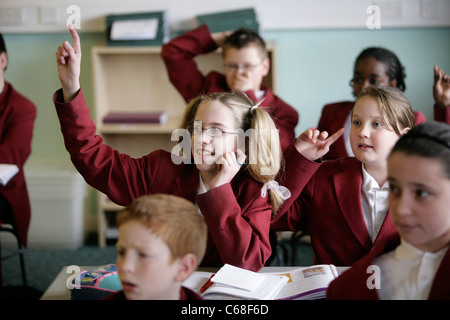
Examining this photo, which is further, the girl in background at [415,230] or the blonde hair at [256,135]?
the blonde hair at [256,135]

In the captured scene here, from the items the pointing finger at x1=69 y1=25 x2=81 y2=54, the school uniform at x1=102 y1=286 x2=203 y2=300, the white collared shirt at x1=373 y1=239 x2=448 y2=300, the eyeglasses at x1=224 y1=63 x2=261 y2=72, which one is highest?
the pointing finger at x1=69 y1=25 x2=81 y2=54

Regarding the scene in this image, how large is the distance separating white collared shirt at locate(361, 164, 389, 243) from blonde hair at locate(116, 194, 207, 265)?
2.18ft

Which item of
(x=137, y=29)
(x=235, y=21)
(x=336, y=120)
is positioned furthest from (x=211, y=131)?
(x=137, y=29)

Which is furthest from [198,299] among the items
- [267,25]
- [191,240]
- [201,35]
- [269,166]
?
[267,25]

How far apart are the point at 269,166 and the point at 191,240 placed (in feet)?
2.00

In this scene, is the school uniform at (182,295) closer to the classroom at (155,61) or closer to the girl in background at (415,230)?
the girl in background at (415,230)

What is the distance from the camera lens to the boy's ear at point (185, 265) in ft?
3.18

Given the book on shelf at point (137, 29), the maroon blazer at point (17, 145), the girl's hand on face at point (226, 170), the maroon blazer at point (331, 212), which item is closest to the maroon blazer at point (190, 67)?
the book on shelf at point (137, 29)

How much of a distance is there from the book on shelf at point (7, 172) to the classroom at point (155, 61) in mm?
993

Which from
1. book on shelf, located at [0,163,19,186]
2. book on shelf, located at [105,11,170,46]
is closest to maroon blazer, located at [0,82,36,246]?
book on shelf, located at [0,163,19,186]

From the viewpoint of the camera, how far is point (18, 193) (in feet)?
7.95

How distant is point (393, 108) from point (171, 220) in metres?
0.85

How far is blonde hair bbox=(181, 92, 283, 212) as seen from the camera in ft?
5.04

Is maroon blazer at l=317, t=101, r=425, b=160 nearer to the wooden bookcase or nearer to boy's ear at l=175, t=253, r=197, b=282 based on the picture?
the wooden bookcase
